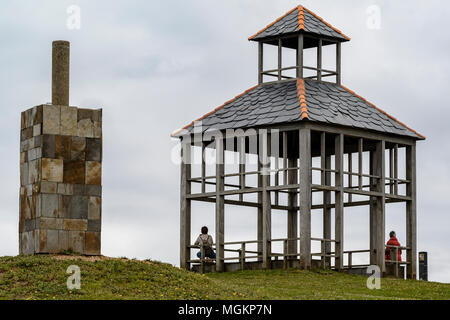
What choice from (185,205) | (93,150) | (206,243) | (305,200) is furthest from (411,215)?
(93,150)

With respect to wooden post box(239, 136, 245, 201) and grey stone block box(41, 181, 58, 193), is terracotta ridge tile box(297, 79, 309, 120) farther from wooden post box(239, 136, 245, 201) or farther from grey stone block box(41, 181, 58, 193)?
grey stone block box(41, 181, 58, 193)

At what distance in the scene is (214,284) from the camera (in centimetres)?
3419

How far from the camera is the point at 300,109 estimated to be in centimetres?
4478

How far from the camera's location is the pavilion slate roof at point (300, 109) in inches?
1778

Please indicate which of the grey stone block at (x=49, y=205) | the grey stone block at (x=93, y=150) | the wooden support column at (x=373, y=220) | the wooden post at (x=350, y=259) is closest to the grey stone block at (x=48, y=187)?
the grey stone block at (x=49, y=205)

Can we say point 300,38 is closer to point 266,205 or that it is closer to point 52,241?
point 266,205

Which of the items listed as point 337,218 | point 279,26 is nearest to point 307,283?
point 337,218

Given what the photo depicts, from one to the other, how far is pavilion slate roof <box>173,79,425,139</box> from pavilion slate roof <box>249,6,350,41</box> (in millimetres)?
1870

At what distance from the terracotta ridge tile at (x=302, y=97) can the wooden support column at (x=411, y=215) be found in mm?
4908

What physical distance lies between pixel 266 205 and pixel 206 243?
115 inches

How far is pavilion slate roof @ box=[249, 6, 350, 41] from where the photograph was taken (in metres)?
47.8

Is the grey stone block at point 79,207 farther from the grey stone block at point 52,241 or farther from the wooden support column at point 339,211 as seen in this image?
the wooden support column at point 339,211

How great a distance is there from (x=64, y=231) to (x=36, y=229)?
80 centimetres
